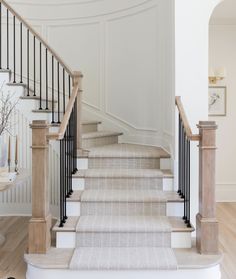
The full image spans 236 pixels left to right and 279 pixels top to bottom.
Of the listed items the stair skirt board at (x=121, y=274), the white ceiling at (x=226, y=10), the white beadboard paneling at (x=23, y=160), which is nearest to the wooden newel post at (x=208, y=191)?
the stair skirt board at (x=121, y=274)

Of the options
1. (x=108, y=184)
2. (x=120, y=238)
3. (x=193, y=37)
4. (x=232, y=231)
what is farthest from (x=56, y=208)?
(x=193, y=37)

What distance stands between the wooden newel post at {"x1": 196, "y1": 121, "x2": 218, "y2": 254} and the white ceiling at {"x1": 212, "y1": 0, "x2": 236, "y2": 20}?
2768 mm

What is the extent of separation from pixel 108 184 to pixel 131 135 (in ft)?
5.86

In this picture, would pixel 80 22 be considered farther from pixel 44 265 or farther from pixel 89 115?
pixel 44 265

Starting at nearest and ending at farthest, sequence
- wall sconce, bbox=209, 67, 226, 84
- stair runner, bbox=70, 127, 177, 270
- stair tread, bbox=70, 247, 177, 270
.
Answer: stair tread, bbox=70, 247, 177, 270 → stair runner, bbox=70, 127, 177, 270 → wall sconce, bbox=209, 67, 226, 84

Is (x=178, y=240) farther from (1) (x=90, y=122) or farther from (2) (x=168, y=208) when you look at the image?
(1) (x=90, y=122)

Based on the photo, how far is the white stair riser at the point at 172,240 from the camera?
3.33 m

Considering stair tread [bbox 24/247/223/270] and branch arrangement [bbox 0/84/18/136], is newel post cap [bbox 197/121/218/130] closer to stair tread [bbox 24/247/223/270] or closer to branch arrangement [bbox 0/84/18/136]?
stair tread [bbox 24/247/223/270]

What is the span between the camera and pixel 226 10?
5.52 metres

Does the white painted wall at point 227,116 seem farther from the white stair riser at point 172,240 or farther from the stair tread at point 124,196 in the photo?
the white stair riser at point 172,240

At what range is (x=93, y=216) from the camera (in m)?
3.66

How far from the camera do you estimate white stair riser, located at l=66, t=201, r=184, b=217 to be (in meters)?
Result: 3.69

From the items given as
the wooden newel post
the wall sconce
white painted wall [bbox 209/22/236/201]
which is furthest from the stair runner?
white painted wall [bbox 209/22/236/201]

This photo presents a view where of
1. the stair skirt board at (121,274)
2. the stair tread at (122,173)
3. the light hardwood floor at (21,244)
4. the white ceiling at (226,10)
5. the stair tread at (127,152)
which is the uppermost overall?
the white ceiling at (226,10)
